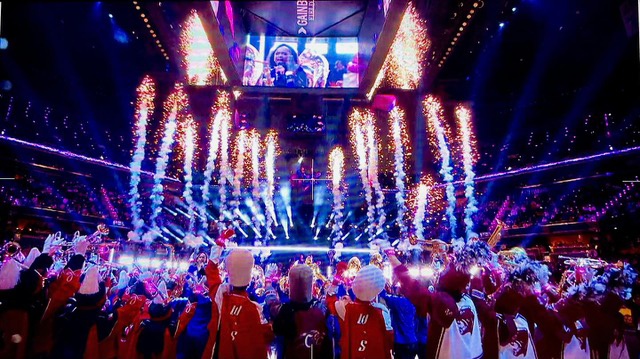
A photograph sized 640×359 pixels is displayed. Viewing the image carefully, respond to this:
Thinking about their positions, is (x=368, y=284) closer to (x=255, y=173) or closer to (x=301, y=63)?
(x=301, y=63)

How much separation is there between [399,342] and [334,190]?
13.2m

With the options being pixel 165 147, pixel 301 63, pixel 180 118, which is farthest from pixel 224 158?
pixel 301 63

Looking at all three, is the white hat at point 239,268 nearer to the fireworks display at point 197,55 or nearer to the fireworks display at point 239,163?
the fireworks display at point 197,55

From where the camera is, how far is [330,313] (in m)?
4.88

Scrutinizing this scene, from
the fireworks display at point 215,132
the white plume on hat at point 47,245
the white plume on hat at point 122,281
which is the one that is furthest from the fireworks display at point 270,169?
the white plume on hat at point 47,245

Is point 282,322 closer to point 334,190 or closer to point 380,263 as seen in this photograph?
point 380,263

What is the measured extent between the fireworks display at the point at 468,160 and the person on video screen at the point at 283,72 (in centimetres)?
624

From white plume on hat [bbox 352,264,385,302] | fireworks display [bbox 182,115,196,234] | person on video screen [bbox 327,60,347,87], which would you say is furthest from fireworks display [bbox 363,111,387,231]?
white plume on hat [bbox 352,264,385,302]

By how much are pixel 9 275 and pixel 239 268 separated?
3918mm

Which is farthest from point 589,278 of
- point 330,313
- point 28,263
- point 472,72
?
point 28,263

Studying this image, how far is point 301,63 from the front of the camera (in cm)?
989

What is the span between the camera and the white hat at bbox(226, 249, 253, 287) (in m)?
3.66

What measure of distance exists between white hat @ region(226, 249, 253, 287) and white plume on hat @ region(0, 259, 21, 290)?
374 cm

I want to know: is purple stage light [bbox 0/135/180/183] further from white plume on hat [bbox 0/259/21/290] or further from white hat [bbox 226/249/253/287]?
white hat [bbox 226/249/253/287]
